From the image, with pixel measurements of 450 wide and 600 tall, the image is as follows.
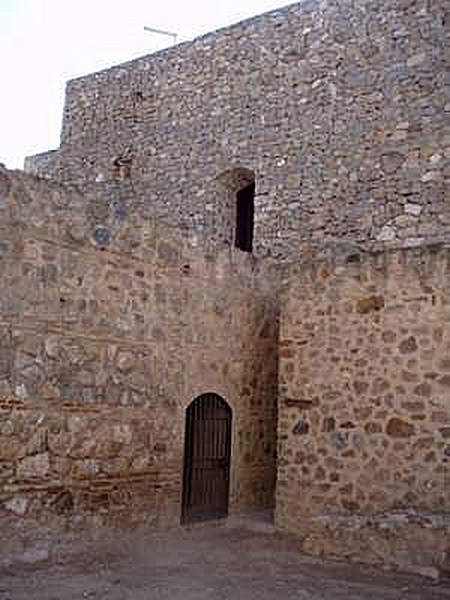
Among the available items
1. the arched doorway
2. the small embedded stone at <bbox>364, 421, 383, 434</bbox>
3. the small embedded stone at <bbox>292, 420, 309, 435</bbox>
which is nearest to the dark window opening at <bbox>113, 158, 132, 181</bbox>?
the arched doorway

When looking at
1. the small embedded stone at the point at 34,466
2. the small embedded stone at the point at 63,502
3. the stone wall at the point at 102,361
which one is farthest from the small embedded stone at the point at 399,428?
the small embedded stone at the point at 34,466

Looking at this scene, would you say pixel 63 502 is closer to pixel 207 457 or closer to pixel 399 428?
pixel 207 457

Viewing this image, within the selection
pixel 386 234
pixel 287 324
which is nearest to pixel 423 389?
pixel 287 324

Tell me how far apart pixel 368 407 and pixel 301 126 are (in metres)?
5.39

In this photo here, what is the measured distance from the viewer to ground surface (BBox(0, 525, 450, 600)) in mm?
4547

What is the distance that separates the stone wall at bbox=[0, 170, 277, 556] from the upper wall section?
2700 mm

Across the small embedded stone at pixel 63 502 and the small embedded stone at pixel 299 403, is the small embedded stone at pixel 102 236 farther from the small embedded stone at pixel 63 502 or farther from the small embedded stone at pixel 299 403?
the small embedded stone at pixel 299 403

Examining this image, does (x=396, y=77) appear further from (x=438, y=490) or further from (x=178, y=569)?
(x=178, y=569)

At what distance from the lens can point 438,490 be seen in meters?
5.72

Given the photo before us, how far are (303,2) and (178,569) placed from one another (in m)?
8.86

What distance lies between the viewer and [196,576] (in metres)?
5.05

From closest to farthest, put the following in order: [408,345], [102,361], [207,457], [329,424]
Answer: [102,361] → [408,345] → [329,424] → [207,457]

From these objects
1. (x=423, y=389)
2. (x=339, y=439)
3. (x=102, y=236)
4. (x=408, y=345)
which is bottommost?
(x=339, y=439)

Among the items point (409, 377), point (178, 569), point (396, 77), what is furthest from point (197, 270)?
point (396, 77)
